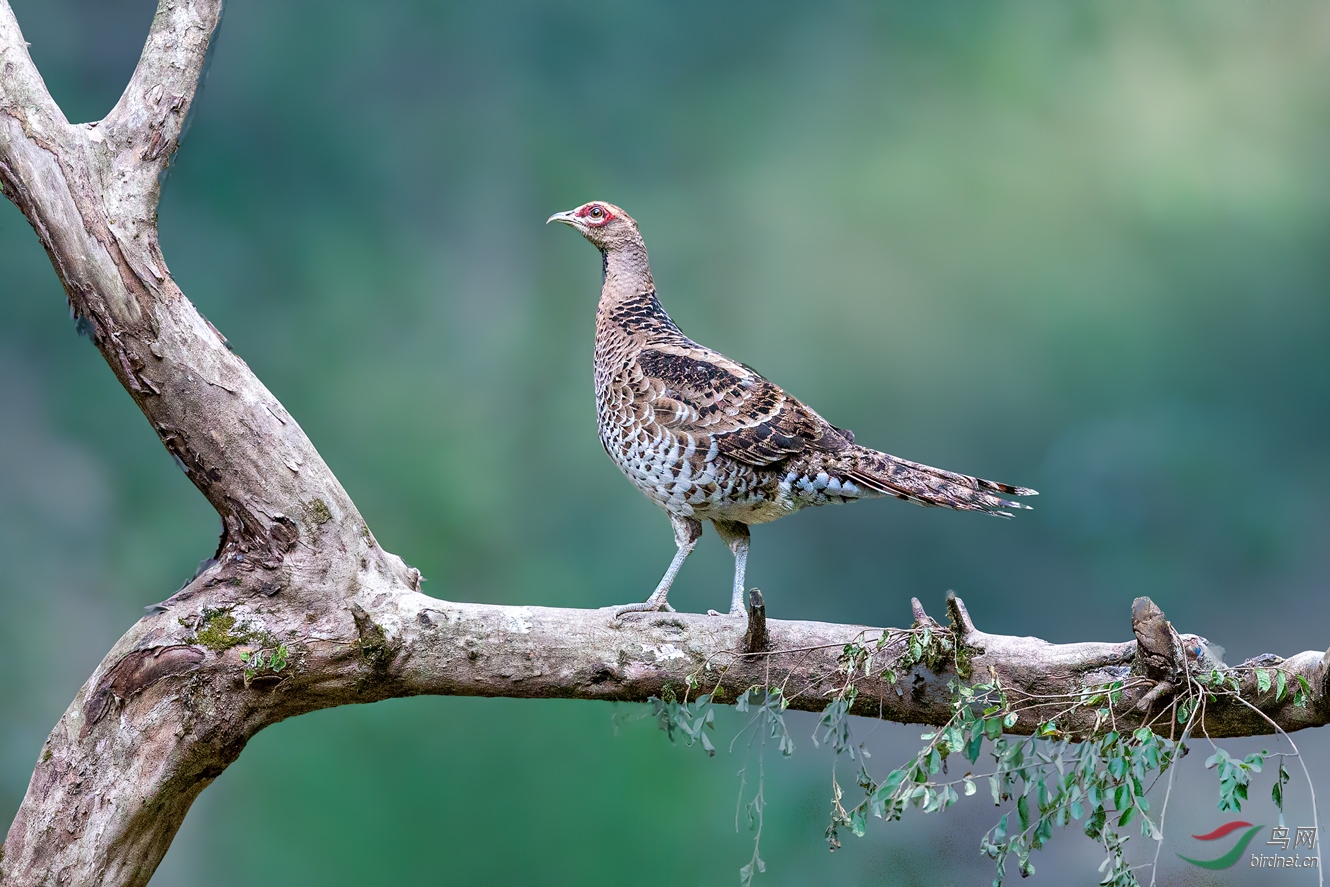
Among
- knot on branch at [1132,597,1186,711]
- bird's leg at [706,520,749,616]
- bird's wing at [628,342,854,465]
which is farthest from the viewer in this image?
bird's leg at [706,520,749,616]

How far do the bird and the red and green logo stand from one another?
141 cm

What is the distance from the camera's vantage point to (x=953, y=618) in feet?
7.78

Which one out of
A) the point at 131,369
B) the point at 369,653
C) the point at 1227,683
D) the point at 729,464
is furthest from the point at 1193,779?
the point at 131,369

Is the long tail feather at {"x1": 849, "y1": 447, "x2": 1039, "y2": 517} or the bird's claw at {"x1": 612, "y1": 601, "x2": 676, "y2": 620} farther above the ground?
the long tail feather at {"x1": 849, "y1": 447, "x2": 1039, "y2": 517}

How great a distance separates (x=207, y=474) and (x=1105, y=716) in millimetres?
2101

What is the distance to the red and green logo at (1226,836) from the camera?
328cm

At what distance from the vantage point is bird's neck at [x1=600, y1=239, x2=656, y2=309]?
319 cm

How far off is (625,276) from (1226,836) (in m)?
2.60

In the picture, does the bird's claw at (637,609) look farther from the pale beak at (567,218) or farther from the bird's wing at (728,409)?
the pale beak at (567,218)

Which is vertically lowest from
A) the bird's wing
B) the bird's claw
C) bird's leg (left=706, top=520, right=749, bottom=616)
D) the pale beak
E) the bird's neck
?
the bird's claw

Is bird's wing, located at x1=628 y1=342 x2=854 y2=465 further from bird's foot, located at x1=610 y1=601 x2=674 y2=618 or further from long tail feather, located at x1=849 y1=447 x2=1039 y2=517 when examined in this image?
bird's foot, located at x1=610 y1=601 x2=674 y2=618

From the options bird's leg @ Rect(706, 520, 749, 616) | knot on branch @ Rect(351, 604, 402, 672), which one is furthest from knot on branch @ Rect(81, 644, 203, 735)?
bird's leg @ Rect(706, 520, 749, 616)

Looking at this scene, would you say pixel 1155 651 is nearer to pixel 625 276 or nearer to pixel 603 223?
pixel 625 276

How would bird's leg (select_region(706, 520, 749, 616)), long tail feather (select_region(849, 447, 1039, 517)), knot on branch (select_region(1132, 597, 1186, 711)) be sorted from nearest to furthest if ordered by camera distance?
1. knot on branch (select_region(1132, 597, 1186, 711))
2. long tail feather (select_region(849, 447, 1039, 517))
3. bird's leg (select_region(706, 520, 749, 616))
